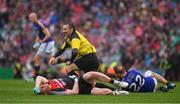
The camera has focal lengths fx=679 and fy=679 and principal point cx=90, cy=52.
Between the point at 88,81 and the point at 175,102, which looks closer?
the point at 175,102

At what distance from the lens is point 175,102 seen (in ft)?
50.2

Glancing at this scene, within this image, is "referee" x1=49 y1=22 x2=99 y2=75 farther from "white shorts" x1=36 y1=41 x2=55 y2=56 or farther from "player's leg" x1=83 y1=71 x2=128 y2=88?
"white shorts" x1=36 y1=41 x2=55 y2=56

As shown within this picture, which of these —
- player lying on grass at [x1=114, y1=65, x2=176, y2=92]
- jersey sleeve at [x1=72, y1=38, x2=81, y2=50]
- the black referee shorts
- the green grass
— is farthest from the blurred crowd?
the green grass

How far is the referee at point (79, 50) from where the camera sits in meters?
17.7

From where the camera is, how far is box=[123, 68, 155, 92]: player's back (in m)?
17.8

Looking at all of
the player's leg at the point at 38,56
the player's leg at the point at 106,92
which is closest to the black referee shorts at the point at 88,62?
the player's leg at the point at 106,92

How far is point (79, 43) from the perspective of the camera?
17734 millimetres

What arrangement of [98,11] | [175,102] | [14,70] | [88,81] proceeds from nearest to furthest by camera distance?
[175,102]
[88,81]
[14,70]
[98,11]

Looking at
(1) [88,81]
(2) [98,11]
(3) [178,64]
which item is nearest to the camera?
(1) [88,81]

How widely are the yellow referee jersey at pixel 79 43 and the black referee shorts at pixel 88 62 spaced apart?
12cm

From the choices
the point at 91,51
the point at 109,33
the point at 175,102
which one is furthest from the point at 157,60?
the point at 175,102

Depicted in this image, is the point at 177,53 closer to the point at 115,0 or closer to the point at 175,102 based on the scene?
the point at 115,0

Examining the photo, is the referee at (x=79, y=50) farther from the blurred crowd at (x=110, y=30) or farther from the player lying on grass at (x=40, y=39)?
the blurred crowd at (x=110, y=30)

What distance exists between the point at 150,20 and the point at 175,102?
1795cm
